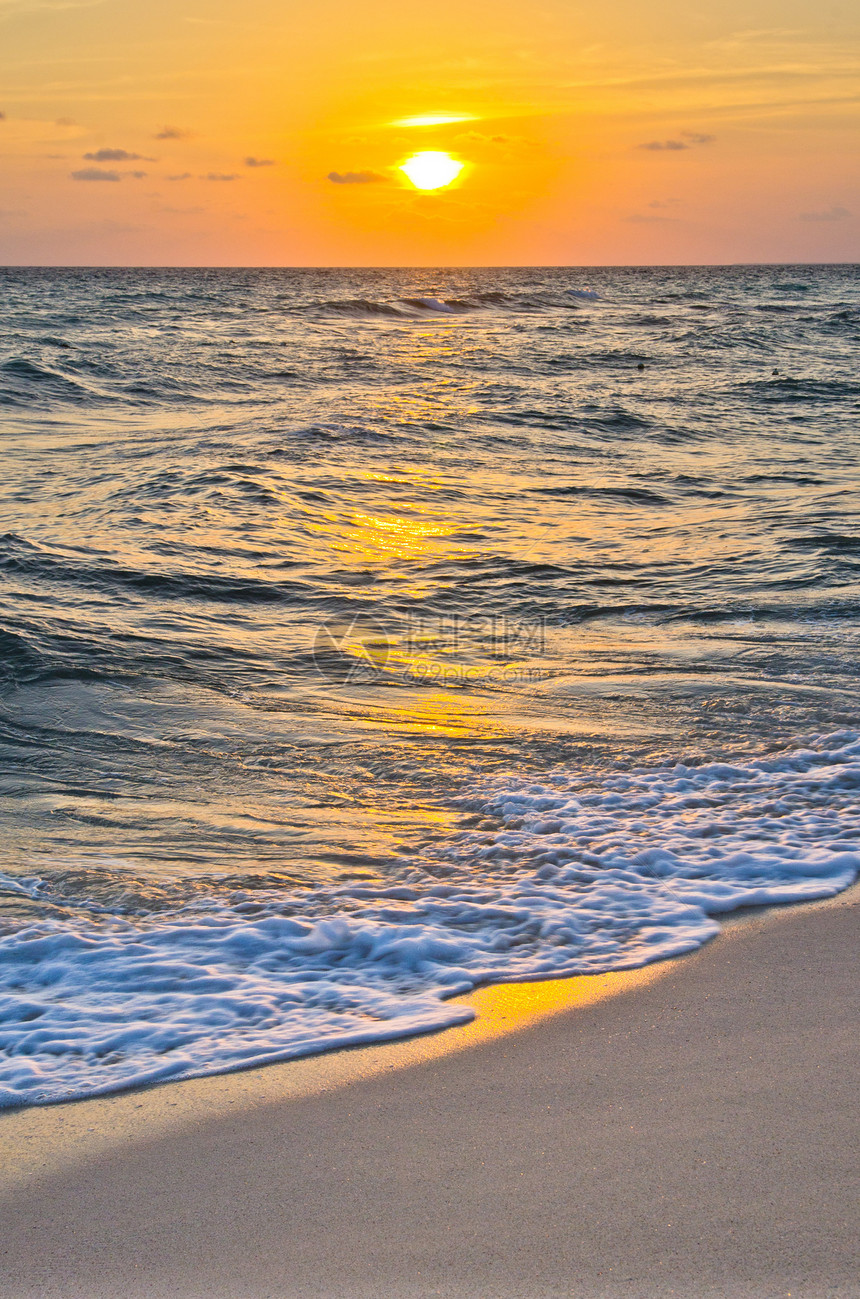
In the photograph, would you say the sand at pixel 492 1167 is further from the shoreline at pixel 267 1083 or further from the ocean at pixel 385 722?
the ocean at pixel 385 722

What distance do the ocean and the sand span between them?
22 centimetres

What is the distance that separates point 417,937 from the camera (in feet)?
10.2

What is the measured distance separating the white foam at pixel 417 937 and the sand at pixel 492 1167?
0.16m

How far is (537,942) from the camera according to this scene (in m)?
3.09

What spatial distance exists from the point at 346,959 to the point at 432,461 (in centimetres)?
1040

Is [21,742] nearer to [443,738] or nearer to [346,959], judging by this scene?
[443,738]

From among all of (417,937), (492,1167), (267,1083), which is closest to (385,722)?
(417,937)

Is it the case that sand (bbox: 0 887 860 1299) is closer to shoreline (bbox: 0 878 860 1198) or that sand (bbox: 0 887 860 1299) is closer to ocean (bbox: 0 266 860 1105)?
shoreline (bbox: 0 878 860 1198)

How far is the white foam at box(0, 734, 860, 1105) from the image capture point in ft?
8.68

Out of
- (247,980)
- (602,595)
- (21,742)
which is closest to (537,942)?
(247,980)

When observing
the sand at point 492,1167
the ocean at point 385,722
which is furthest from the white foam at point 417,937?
the sand at point 492,1167

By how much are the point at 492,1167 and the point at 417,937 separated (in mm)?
1043

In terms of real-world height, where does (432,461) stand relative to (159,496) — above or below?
above

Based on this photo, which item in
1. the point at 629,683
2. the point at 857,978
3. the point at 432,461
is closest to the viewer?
the point at 857,978
